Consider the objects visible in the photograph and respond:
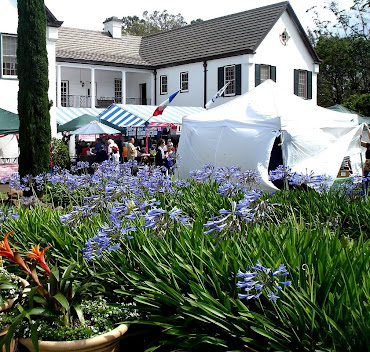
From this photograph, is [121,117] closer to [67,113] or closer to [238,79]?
[67,113]

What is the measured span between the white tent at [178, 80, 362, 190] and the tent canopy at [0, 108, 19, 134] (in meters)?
5.69

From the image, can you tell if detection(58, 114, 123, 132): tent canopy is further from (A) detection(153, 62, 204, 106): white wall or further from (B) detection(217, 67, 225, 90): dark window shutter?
(A) detection(153, 62, 204, 106): white wall

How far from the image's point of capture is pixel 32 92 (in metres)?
14.4

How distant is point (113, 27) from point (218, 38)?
341 inches

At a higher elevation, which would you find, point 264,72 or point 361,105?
point 264,72

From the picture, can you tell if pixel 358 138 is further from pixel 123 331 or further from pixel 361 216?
pixel 123 331

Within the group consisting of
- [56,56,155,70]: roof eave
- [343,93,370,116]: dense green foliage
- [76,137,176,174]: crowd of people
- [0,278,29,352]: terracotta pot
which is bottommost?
[0,278,29,352]: terracotta pot

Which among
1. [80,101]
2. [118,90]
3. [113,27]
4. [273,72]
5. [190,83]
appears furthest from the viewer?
[113,27]

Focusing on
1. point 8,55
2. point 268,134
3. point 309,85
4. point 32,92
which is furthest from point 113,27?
point 268,134

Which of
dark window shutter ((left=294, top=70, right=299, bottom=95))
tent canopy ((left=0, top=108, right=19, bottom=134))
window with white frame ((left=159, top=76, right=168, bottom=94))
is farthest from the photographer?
window with white frame ((left=159, top=76, right=168, bottom=94))

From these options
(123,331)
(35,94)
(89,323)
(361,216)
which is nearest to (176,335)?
(123,331)

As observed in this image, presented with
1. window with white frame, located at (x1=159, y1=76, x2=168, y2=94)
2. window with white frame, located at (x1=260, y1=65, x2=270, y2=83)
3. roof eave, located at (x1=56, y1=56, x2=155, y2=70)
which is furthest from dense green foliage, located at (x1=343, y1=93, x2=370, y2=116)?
roof eave, located at (x1=56, y1=56, x2=155, y2=70)

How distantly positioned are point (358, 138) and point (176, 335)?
12.9 m

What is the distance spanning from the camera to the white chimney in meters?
35.5
